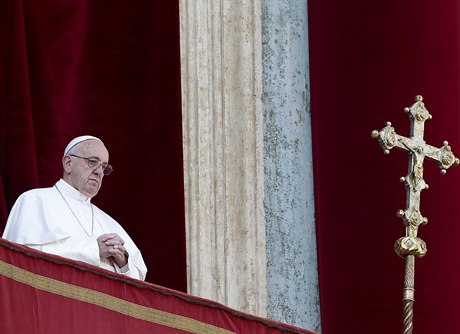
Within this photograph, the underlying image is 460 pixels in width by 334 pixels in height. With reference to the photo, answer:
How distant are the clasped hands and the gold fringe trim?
545mm

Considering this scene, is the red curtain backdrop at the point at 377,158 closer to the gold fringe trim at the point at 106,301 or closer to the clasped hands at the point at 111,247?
the clasped hands at the point at 111,247

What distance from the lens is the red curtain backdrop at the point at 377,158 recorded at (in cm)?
873

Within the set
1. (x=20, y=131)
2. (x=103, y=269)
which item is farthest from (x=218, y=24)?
(x=103, y=269)

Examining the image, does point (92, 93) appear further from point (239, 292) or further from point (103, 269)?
point (103, 269)

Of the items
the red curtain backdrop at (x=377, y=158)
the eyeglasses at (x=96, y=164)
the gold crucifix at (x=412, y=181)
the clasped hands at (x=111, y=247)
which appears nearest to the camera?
the gold crucifix at (x=412, y=181)

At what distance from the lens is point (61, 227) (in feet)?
25.1

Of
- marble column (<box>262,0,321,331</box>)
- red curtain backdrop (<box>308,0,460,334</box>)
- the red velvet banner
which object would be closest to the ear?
the red velvet banner

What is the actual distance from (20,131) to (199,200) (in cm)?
84

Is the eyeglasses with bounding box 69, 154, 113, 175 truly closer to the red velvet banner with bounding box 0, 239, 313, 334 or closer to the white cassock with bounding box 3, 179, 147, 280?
the white cassock with bounding box 3, 179, 147, 280

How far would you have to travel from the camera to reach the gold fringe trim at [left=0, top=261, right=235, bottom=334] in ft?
22.2

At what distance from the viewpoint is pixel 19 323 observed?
21.9 ft

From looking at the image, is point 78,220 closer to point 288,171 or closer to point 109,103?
point 109,103

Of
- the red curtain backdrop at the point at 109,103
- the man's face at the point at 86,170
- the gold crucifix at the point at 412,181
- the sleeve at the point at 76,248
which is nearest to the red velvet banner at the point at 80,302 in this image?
the sleeve at the point at 76,248

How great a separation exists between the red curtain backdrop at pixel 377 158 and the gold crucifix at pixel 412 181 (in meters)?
Result: 0.95
